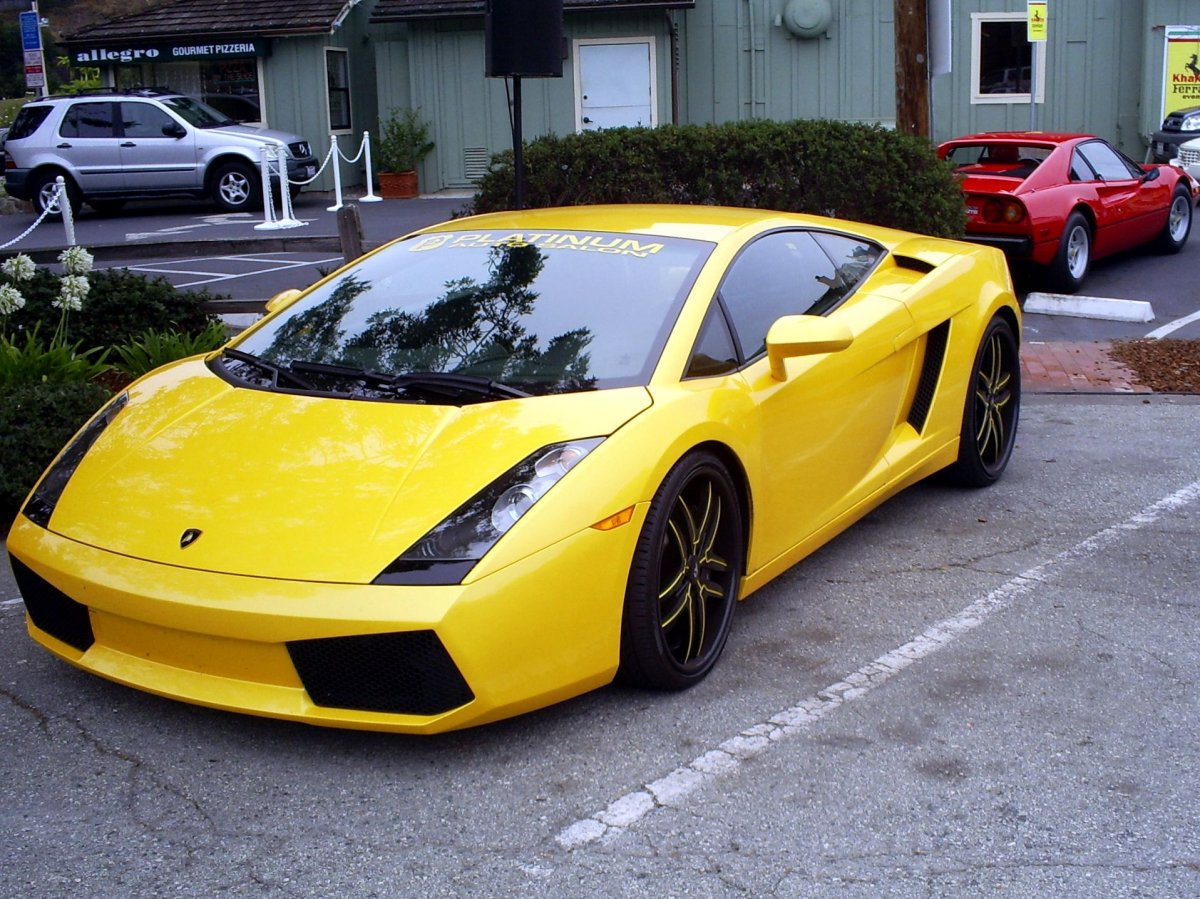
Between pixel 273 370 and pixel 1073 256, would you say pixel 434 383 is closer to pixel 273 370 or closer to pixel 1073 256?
pixel 273 370

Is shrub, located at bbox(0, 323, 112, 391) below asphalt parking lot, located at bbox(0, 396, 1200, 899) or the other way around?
the other way around

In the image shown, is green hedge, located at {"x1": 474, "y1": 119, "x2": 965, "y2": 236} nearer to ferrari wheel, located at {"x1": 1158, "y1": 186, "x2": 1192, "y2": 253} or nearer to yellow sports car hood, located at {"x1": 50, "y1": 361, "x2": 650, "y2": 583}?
ferrari wheel, located at {"x1": 1158, "y1": 186, "x2": 1192, "y2": 253}

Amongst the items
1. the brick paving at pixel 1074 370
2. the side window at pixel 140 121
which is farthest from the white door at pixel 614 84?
the brick paving at pixel 1074 370

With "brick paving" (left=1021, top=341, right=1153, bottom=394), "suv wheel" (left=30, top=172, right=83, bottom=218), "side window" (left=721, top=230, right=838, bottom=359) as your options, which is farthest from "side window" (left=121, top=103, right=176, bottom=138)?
"side window" (left=721, top=230, right=838, bottom=359)

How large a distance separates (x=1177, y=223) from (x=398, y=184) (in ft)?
37.6

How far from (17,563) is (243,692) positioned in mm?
931

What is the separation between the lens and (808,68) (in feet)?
67.4

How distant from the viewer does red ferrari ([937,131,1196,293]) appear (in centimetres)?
1088

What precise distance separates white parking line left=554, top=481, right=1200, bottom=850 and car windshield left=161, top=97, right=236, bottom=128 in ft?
55.2

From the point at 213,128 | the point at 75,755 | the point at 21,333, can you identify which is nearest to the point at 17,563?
the point at 75,755

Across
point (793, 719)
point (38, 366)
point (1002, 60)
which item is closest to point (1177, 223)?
point (1002, 60)

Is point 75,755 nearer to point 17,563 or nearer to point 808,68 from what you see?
point 17,563

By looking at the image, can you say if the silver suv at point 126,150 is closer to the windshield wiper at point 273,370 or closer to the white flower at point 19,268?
the white flower at point 19,268

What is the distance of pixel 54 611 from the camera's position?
372 centimetres
